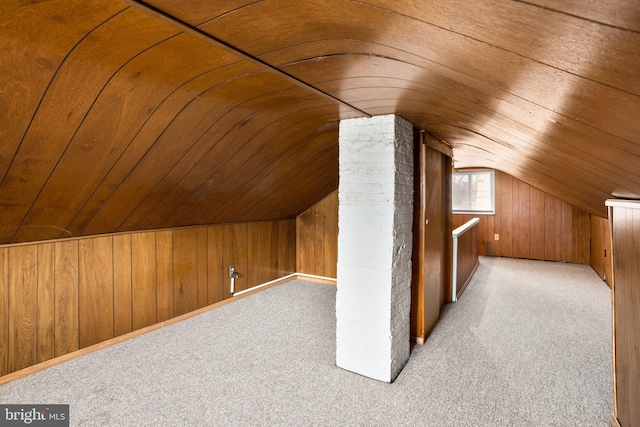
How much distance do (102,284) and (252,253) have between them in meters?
1.66

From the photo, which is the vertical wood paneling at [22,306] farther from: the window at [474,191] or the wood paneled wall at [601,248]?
the window at [474,191]

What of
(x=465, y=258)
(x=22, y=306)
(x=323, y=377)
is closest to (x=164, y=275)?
(x=22, y=306)

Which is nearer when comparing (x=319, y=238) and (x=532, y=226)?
(x=319, y=238)

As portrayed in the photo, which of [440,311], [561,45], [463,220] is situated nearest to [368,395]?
[440,311]

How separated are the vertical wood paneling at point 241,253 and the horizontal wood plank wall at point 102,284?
0.5 inches

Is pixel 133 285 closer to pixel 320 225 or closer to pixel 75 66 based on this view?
pixel 75 66

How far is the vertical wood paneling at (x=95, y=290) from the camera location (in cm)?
252

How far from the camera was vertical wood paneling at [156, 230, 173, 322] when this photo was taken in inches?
119

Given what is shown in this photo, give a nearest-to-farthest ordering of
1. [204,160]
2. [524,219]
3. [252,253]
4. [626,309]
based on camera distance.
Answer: [626,309], [204,160], [252,253], [524,219]

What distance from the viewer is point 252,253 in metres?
4.02

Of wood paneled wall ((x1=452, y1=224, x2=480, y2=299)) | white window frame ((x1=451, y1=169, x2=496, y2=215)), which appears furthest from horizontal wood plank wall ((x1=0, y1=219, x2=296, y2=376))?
white window frame ((x1=451, y1=169, x2=496, y2=215))

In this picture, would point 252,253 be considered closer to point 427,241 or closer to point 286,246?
point 286,246

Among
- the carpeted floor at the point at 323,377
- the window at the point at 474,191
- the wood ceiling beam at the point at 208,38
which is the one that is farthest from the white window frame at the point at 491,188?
the wood ceiling beam at the point at 208,38

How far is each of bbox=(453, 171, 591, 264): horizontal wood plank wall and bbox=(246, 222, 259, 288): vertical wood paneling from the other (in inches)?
172
